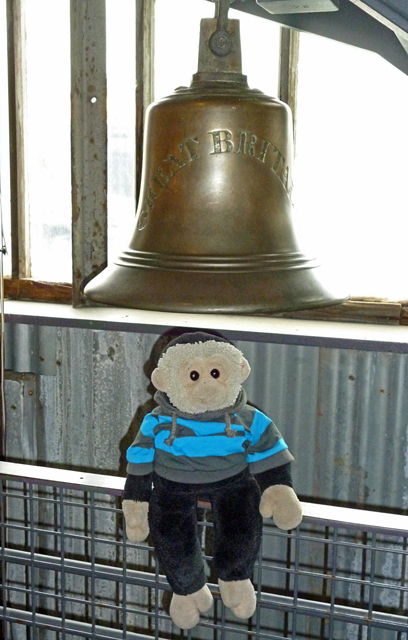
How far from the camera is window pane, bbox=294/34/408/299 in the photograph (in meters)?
2.66

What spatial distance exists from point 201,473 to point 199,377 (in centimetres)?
22

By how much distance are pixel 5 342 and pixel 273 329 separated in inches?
44.2

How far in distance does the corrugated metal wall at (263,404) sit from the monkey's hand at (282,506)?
116cm

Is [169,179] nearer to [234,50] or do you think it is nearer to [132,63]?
[234,50]

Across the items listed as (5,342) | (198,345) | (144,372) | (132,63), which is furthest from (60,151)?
(198,345)

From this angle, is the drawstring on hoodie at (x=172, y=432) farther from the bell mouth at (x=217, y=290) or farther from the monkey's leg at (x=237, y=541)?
the bell mouth at (x=217, y=290)

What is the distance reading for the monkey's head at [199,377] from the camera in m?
1.53

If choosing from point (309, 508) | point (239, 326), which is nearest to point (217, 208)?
point (309, 508)

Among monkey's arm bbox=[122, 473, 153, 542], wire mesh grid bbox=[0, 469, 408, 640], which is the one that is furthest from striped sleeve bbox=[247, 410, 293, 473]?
wire mesh grid bbox=[0, 469, 408, 640]

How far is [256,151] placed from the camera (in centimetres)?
107

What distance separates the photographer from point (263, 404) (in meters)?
2.71

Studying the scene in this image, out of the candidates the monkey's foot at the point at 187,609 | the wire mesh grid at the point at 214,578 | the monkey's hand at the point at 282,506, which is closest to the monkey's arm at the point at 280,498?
the monkey's hand at the point at 282,506

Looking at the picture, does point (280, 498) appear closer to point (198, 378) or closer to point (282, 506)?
point (282, 506)

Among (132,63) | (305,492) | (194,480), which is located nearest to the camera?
(194,480)
